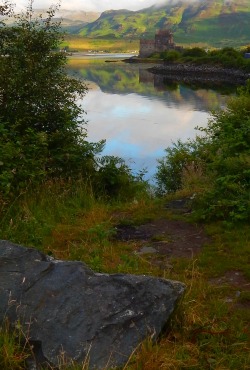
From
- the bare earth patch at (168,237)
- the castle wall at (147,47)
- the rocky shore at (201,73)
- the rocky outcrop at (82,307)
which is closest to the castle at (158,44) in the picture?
the castle wall at (147,47)

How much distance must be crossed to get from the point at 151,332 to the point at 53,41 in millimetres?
10477

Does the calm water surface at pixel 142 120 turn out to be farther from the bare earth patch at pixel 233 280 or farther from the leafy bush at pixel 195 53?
the leafy bush at pixel 195 53

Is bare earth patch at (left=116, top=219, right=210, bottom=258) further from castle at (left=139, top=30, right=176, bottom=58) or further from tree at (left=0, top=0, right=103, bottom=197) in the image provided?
castle at (left=139, top=30, right=176, bottom=58)

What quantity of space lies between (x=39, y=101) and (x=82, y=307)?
338 inches

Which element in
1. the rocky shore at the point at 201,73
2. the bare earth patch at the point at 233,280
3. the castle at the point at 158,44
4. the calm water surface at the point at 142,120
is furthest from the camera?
the castle at the point at 158,44

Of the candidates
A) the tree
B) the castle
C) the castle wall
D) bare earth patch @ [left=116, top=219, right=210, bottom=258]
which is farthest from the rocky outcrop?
the castle wall

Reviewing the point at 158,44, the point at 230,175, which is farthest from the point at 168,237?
the point at 158,44

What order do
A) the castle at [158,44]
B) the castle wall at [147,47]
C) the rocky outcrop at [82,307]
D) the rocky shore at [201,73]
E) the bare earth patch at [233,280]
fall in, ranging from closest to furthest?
the rocky outcrop at [82,307] → the bare earth patch at [233,280] → the rocky shore at [201,73] → the castle at [158,44] → the castle wall at [147,47]

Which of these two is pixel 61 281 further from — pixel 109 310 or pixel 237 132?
pixel 237 132

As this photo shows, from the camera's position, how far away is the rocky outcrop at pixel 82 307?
4148mm

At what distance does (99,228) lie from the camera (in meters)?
8.20

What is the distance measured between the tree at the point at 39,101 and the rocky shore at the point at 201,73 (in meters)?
81.4

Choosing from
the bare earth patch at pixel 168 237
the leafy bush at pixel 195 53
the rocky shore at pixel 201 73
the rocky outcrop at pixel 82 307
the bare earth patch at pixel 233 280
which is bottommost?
the rocky shore at pixel 201 73

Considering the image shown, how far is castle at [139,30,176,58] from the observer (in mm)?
173875
